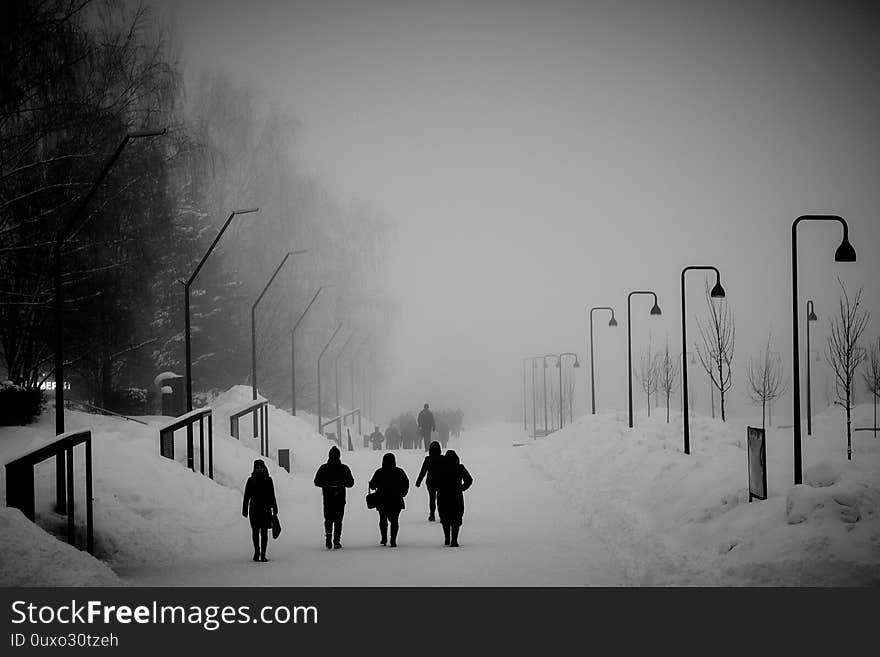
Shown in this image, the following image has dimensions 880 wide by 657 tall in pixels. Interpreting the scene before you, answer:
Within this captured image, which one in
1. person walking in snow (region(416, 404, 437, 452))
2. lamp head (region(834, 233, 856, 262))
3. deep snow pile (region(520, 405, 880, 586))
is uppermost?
lamp head (region(834, 233, 856, 262))

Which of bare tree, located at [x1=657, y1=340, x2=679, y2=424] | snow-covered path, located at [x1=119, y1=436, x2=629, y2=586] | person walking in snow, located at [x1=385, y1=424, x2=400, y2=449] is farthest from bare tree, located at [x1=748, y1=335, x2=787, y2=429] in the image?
snow-covered path, located at [x1=119, y1=436, x2=629, y2=586]

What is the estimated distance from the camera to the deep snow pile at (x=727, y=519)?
37.0ft

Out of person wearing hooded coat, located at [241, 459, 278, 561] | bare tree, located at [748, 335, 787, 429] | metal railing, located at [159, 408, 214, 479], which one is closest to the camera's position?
person wearing hooded coat, located at [241, 459, 278, 561]

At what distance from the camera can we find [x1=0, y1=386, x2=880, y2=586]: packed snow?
1138cm

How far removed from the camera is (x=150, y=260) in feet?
88.6

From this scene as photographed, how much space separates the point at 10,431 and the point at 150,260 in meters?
7.73

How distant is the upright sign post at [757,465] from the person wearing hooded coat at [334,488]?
6142mm

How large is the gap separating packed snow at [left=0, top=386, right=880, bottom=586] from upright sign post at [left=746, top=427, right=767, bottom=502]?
22 centimetres

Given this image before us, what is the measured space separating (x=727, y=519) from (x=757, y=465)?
939 millimetres

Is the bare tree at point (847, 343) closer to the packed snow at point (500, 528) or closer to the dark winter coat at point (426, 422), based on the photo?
the packed snow at point (500, 528)

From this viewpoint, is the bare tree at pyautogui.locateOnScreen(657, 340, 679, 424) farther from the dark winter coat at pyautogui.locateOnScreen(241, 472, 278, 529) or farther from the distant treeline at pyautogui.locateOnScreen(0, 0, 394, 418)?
the dark winter coat at pyautogui.locateOnScreen(241, 472, 278, 529)

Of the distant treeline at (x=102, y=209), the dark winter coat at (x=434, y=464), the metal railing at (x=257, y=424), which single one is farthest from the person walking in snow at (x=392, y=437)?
the dark winter coat at (x=434, y=464)

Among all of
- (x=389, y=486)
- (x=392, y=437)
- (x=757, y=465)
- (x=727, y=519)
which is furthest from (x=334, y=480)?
(x=392, y=437)
